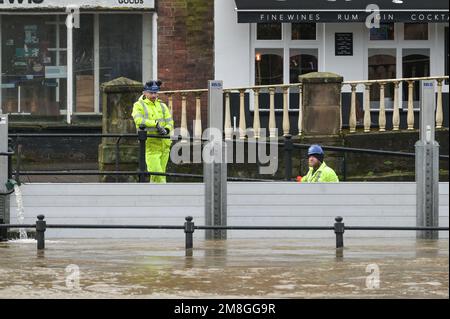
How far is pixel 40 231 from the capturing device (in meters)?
18.8

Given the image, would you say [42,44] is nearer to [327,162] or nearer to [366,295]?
[327,162]

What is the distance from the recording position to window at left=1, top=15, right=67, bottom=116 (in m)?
29.0

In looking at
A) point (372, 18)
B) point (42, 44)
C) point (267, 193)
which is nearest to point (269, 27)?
point (372, 18)

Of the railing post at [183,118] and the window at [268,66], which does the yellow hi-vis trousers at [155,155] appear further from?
the window at [268,66]

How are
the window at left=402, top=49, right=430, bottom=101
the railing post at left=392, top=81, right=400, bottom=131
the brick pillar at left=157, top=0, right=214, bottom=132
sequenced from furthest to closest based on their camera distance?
the window at left=402, top=49, right=430, bottom=101
the brick pillar at left=157, top=0, right=214, bottom=132
the railing post at left=392, top=81, right=400, bottom=131

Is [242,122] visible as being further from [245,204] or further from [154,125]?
[245,204]

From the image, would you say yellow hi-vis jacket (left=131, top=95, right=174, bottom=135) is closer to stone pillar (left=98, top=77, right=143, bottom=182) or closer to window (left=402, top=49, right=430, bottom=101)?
stone pillar (left=98, top=77, right=143, bottom=182)

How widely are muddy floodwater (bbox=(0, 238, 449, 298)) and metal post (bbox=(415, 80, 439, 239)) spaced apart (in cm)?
54

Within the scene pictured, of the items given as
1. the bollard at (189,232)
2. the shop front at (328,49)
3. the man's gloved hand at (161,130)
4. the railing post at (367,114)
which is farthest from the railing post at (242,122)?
the bollard at (189,232)

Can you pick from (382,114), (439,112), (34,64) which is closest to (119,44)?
(34,64)

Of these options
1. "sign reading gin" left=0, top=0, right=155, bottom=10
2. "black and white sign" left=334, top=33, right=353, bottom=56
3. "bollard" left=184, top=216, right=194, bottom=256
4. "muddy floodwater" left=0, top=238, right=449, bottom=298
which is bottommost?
"muddy floodwater" left=0, top=238, right=449, bottom=298

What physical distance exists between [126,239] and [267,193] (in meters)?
1.89

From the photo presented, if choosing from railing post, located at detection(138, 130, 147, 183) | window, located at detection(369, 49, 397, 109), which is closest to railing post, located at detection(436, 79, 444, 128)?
window, located at detection(369, 49, 397, 109)

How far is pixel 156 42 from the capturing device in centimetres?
2895
